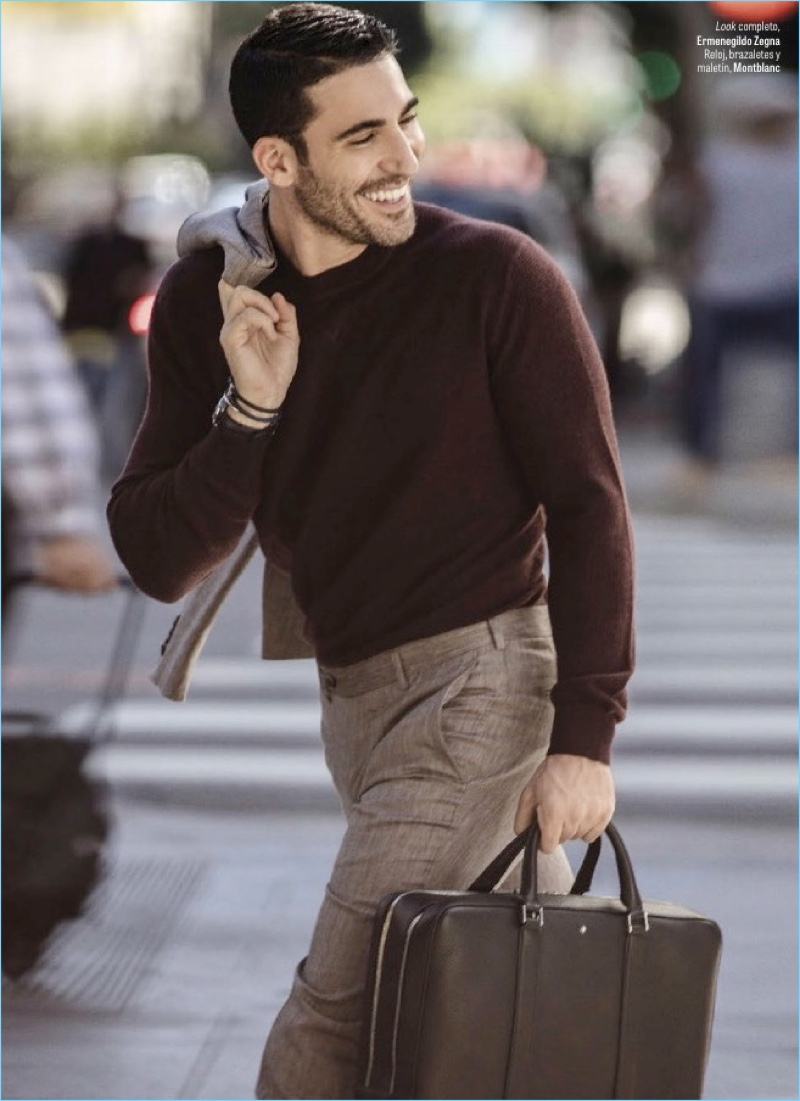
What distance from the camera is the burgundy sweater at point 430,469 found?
124 inches

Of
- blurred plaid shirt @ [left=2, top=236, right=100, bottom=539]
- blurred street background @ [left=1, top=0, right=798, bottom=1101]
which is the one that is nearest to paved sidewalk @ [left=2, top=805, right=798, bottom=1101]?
blurred street background @ [left=1, top=0, right=798, bottom=1101]

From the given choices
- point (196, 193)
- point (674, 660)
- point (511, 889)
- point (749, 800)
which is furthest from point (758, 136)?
point (196, 193)

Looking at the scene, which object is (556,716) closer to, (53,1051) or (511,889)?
(511,889)

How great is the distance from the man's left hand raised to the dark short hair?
0.94 metres

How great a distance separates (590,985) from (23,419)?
2515 millimetres

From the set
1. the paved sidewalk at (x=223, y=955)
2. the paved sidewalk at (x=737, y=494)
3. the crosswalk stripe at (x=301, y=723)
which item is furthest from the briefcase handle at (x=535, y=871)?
the paved sidewalk at (x=737, y=494)

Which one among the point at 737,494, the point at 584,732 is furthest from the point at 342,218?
the point at 737,494

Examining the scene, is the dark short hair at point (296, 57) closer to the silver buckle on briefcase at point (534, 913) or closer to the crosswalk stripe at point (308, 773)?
the silver buckle on briefcase at point (534, 913)

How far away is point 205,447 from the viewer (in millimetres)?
3176

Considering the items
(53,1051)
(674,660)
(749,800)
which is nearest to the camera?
(53,1051)

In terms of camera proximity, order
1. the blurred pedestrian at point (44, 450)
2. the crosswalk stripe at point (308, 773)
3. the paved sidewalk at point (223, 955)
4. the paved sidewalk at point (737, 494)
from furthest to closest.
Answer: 1. the paved sidewalk at point (737, 494)
2. the crosswalk stripe at point (308, 773)
3. the blurred pedestrian at point (44, 450)
4. the paved sidewalk at point (223, 955)

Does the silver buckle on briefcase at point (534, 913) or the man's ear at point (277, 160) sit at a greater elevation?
the man's ear at point (277, 160)

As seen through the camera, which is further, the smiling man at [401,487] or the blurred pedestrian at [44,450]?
the blurred pedestrian at [44,450]

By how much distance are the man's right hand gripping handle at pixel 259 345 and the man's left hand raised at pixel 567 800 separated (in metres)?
0.64
